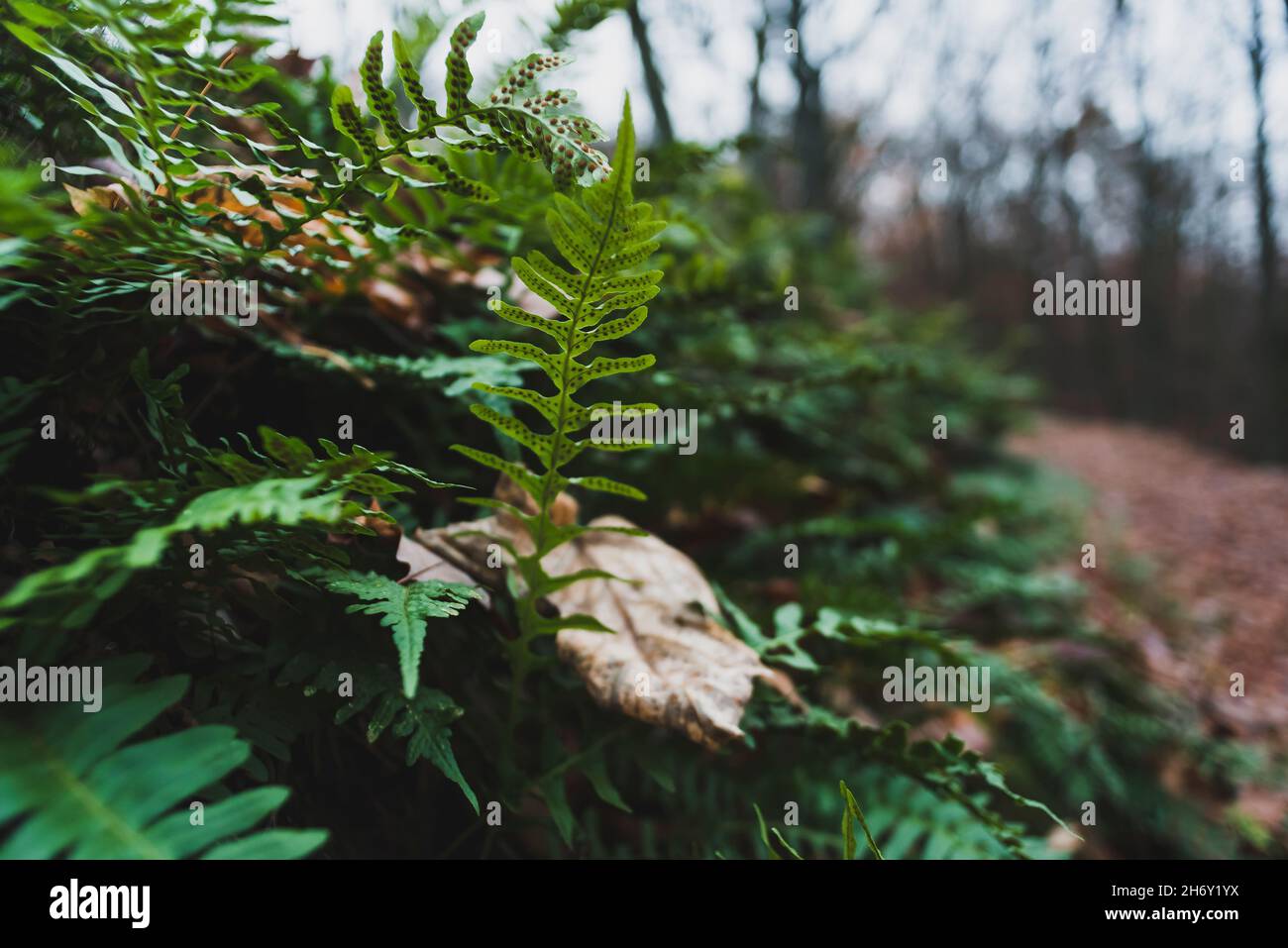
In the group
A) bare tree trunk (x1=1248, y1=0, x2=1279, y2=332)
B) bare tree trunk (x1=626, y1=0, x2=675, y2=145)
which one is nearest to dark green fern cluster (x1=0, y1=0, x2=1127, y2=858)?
bare tree trunk (x1=626, y1=0, x2=675, y2=145)

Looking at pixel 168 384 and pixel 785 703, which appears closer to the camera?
pixel 168 384

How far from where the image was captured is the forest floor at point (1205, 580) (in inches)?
98.7

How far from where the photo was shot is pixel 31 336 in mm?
820

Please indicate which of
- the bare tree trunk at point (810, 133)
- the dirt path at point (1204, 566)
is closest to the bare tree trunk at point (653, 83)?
the bare tree trunk at point (810, 133)

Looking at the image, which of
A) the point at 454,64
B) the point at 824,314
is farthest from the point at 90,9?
the point at 824,314

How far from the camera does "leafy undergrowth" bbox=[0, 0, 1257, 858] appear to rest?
0.65 meters

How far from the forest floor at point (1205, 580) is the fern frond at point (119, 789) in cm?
270

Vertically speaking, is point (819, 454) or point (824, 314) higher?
point (824, 314)

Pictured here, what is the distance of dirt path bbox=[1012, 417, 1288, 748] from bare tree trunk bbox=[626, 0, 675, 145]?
390 cm

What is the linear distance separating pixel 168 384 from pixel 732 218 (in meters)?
3.83

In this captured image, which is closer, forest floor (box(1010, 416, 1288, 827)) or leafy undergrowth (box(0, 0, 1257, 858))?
leafy undergrowth (box(0, 0, 1257, 858))

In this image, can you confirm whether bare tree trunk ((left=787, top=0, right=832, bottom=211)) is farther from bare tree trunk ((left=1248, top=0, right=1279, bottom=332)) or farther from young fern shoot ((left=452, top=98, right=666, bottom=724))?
young fern shoot ((left=452, top=98, right=666, bottom=724))

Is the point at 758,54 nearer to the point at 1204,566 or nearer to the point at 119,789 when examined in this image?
the point at 1204,566

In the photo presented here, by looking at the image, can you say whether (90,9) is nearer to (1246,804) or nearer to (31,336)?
(31,336)
